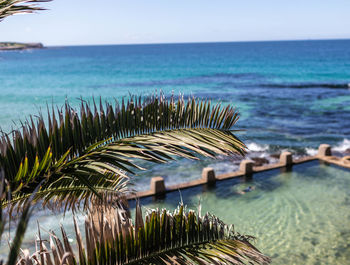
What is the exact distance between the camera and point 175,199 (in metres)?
11.3

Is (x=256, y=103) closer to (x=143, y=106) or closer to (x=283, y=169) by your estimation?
(x=283, y=169)

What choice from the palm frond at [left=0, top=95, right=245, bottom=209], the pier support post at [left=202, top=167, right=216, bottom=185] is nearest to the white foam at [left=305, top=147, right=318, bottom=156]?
the pier support post at [left=202, top=167, right=216, bottom=185]

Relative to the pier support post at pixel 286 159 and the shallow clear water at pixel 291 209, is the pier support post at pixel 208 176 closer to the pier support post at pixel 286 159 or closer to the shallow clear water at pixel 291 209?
the shallow clear water at pixel 291 209

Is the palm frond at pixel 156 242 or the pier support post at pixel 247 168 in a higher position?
the palm frond at pixel 156 242

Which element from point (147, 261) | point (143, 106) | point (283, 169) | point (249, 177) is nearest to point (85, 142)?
point (143, 106)

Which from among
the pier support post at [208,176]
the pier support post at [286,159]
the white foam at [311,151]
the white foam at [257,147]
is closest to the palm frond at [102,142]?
the pier support post at [208,176]

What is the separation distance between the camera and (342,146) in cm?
1991

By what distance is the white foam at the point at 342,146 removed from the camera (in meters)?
19.1

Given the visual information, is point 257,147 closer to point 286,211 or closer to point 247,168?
point 247,168

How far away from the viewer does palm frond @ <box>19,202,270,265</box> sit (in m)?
2.18

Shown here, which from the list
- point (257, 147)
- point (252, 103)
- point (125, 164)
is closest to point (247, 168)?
point (257, 147)

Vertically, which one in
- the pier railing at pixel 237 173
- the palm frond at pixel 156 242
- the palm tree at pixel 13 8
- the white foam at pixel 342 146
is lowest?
the white foam at pixel 342 146

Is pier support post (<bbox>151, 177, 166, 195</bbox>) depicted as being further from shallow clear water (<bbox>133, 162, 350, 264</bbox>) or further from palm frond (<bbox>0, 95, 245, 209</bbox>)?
palm frond (<bbox>0, 95, 245, 209</bbox>)

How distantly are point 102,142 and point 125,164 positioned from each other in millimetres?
269
